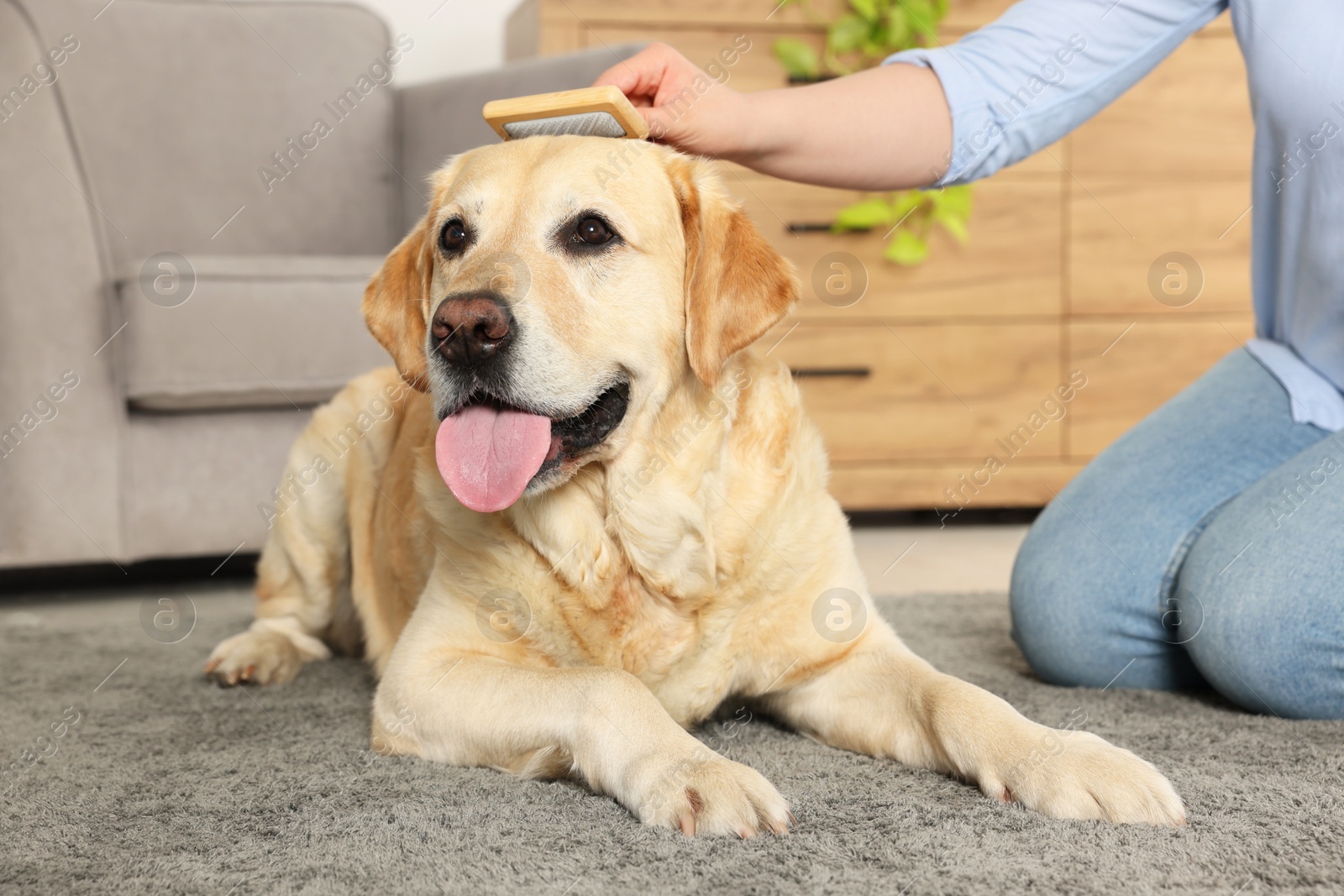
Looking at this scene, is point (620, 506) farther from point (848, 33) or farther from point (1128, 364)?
point (1128, 364)

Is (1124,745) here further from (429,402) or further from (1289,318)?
(429,402)

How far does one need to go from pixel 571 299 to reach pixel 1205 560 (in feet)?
3.36

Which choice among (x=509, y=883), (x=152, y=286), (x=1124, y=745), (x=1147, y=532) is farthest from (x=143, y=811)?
(x=152, y=286)

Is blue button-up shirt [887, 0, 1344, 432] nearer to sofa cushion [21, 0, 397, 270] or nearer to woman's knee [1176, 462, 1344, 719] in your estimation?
woman's knee [1176, 462, 1344, 719]

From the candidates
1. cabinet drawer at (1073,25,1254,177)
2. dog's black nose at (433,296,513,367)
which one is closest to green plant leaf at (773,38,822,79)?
cabinet drawer at (1073,25,1254,177)

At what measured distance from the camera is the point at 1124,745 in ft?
4.55

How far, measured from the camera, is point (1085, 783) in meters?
1.13

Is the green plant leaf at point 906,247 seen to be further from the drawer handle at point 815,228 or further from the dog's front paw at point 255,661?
the dog's front paw at point 255,661

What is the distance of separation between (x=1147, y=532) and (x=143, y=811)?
4.88ft

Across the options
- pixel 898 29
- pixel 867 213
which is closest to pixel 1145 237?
pixel 867 213

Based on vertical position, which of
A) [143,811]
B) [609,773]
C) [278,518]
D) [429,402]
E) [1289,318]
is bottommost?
[278,518]

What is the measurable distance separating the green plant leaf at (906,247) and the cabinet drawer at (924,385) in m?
0.23

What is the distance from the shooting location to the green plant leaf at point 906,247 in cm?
358

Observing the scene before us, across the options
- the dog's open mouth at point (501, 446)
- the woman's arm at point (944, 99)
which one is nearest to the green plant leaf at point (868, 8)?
the woman's arm at point (944, 99)
